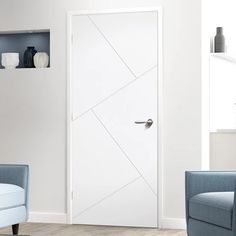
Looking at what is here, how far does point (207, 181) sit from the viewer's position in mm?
4098

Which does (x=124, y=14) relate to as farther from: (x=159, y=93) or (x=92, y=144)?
(x=92, y=144)

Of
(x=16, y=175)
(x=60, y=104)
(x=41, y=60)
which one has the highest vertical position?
(x=41, y=60)

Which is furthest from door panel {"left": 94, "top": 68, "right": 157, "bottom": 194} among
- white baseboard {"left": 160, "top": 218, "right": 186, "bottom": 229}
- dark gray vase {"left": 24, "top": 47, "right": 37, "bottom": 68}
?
dark gray vase {"left": 24, "top": 47, "right": 37, "bottom": 68}

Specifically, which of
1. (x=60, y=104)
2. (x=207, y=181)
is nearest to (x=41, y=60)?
(x=60, y=104)

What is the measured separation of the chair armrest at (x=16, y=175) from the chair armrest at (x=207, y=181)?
4.80 ft

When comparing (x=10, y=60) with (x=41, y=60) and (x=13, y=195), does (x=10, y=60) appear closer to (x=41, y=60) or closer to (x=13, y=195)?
(x=41, y=60)

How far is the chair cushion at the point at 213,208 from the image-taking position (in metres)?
3.48

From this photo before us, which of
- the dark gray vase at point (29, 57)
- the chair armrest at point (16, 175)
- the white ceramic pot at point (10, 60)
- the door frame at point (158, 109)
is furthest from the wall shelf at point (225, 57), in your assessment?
the chair armrest at point (16, 175)

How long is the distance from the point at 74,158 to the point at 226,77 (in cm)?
189

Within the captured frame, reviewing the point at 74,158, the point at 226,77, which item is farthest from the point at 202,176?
the point at 226,77

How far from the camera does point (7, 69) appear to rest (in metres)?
5.80

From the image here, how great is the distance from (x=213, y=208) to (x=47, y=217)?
2.37 m

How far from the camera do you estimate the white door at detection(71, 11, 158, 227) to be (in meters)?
5.38

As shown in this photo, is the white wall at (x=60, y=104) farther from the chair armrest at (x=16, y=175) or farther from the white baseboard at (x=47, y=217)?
the chair armrest at (x=16, y=175)
